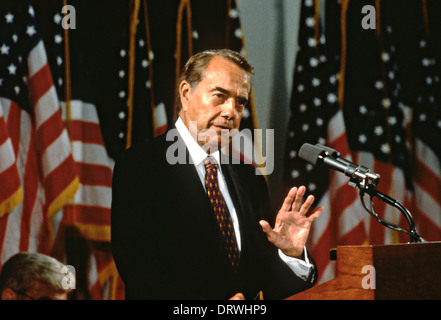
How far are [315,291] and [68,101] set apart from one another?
7.54ft

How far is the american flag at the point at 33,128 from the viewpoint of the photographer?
9.29 feet

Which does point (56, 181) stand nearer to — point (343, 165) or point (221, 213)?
point (221, 213)

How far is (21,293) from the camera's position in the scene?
2062 mm

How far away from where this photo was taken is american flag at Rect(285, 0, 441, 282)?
11.0 ft

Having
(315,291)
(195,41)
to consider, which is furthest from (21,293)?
(195,41)

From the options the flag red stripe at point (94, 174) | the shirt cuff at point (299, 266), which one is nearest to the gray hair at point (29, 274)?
the flag red stripe at point (94, 174)

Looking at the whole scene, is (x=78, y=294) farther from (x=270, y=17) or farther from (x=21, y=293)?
(x=270, y=17)

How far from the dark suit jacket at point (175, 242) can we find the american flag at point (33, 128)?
51.7 inches

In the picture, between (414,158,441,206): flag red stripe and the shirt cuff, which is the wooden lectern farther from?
(414,158,441,206): flag red stripe

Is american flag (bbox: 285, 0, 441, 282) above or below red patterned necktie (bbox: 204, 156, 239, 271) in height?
above

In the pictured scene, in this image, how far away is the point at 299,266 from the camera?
5.42 ft

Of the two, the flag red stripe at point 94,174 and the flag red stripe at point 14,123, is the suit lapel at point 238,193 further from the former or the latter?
the flag red stripe at point 14,123

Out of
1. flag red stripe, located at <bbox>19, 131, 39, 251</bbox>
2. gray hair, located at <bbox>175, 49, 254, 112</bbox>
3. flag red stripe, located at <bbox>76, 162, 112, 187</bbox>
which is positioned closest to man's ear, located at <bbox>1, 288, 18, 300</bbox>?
flag red stripe, located at <bbox>19, 131, 39, 251</bbox>

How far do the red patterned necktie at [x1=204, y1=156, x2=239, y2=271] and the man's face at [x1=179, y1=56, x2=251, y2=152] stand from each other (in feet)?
0.43
